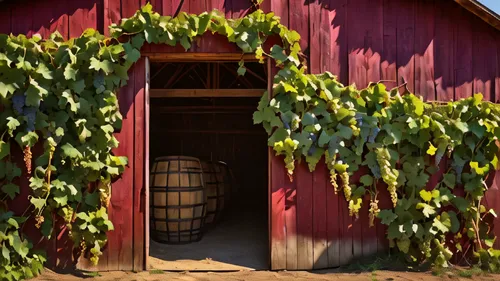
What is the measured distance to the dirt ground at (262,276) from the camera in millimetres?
4926

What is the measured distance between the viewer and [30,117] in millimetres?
5008

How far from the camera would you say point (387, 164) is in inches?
207

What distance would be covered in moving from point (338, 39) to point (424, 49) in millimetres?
1080

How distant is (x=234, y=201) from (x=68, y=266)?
15.4 ft

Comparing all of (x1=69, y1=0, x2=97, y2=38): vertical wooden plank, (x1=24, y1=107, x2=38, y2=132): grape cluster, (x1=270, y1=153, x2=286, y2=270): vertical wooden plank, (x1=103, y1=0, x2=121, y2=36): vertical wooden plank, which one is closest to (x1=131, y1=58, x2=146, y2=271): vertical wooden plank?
(x1=103, y1=0, x2=121, y2=36): vertical wooden plank

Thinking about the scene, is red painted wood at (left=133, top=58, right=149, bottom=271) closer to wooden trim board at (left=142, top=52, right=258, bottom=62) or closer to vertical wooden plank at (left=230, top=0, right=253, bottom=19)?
wooden trim board at (left=142, top=52, right=258, bottom=62)

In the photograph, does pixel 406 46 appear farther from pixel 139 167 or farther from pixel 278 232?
pixel 139 167

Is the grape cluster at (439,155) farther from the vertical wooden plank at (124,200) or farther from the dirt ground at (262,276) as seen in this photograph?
the vertical wooden plank at (124,200)

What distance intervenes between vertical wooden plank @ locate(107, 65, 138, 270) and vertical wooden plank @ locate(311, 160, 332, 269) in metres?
2.13

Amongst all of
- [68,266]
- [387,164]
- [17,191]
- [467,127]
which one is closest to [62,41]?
[17,191]

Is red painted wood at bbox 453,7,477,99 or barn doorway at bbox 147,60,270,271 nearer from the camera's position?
red painted wood at bbox 453,7,477,99

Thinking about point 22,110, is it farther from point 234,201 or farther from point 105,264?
point 234,201

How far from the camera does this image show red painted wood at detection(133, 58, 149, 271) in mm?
5234

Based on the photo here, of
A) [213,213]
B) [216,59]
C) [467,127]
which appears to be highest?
[216,59]
